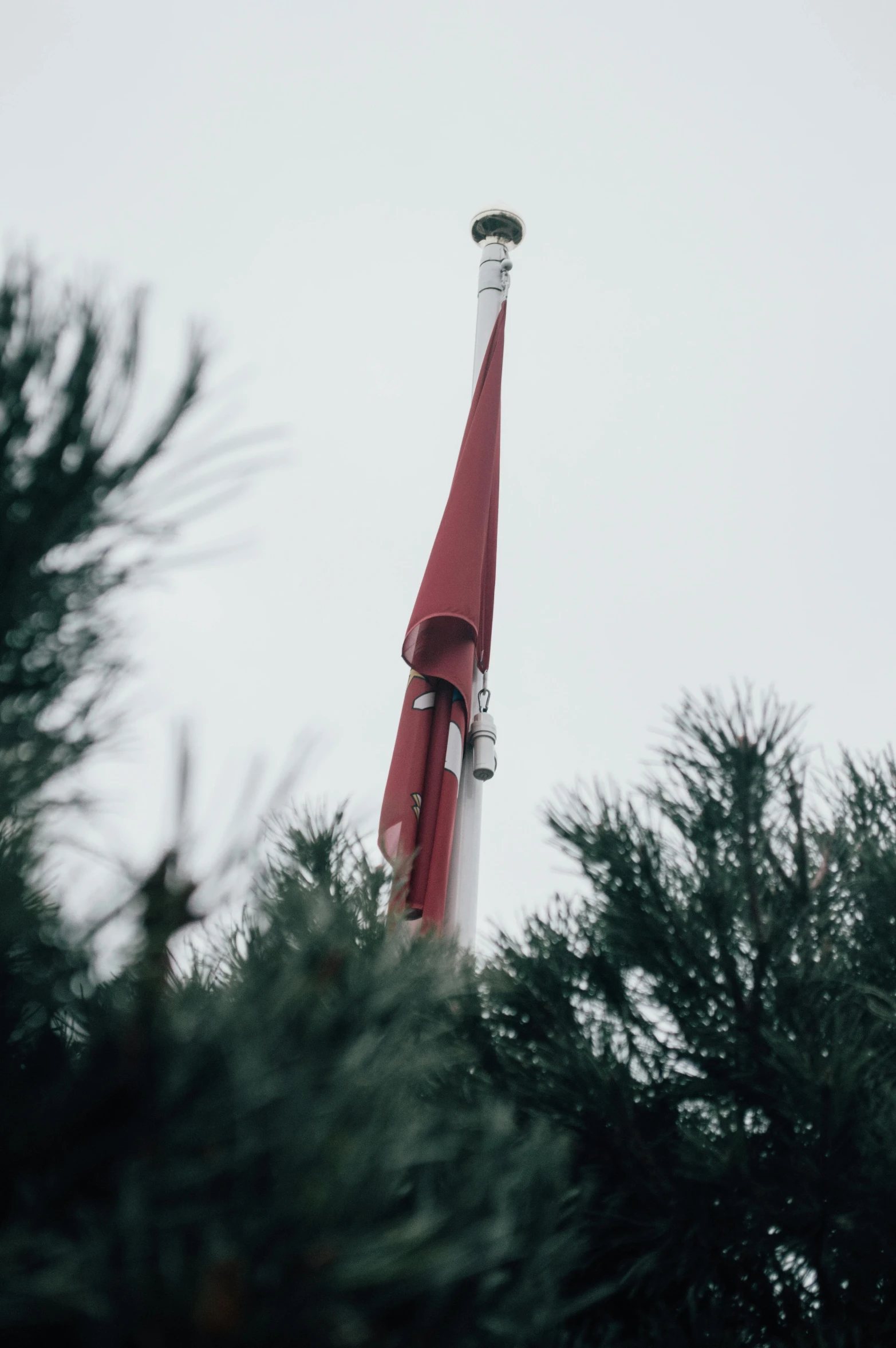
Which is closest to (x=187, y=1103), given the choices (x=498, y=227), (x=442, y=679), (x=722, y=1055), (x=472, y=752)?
(x=722, y=1055)

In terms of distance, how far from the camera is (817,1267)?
1.67 m

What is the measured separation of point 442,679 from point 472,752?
39cm

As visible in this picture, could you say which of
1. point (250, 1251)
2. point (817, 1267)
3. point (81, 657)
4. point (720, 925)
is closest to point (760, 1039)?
point (720, 925)

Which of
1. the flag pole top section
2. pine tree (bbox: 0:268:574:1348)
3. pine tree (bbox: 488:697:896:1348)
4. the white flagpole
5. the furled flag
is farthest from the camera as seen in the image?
the flag pole top section

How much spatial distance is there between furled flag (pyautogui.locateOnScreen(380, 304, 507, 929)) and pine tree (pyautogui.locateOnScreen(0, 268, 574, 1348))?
1892 mm

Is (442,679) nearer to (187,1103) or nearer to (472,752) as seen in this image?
(472,752)

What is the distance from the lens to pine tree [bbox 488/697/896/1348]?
5.37ft

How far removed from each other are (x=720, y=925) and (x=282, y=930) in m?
0.75

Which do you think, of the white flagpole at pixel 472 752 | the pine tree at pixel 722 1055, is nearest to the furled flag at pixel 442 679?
the white flagpole at pixel 472 752

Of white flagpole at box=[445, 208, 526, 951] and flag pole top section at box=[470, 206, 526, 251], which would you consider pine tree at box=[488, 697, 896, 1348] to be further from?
flag pole top section at box=[470, 206, 526, 251]

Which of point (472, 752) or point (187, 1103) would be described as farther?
point (472, 752)

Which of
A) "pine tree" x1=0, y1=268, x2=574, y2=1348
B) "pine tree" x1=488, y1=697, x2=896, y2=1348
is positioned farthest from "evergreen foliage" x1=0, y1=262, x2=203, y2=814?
"pine tree" x1=488, y1=697, x2=896, y2=1348

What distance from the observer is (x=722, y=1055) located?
71.6 inches

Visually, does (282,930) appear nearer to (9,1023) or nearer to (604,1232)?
(9,1023)
